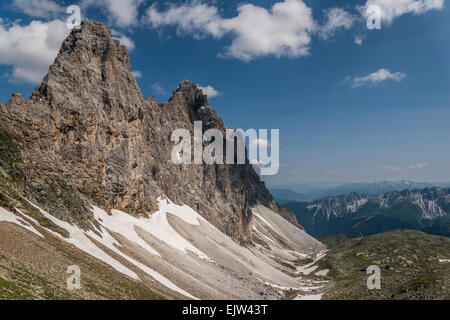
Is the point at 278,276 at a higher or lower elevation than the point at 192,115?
lower

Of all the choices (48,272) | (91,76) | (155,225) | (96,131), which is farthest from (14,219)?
(91,76)

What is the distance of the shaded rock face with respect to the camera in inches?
2411

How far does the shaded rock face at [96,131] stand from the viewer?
6125 centimetres

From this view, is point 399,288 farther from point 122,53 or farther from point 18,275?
point 122,53

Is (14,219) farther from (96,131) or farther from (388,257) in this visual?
(388,257)

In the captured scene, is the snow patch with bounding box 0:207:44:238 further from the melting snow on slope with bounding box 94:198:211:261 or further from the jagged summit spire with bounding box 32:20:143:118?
the jagged summit spire with bounding box 32:20:143:118

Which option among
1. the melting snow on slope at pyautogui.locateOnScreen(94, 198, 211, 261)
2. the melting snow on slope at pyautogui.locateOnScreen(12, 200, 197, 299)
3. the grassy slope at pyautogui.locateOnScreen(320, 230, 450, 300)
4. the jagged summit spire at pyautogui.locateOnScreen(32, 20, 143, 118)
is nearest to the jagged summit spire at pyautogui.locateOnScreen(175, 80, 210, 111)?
the jagged summit spire at pyautogui.locateOnScreen(32, 20, 143, 118)

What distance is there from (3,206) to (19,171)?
14064 mm

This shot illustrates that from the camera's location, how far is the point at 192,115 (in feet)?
581

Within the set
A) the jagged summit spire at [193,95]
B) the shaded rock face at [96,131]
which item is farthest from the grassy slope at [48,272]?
the jagged summit spire at [193,95]

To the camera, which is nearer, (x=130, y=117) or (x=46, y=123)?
(x=46, y=123)

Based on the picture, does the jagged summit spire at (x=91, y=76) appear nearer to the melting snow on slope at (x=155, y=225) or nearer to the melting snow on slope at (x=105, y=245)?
the melting snow on slope at (x=155, y=225)
